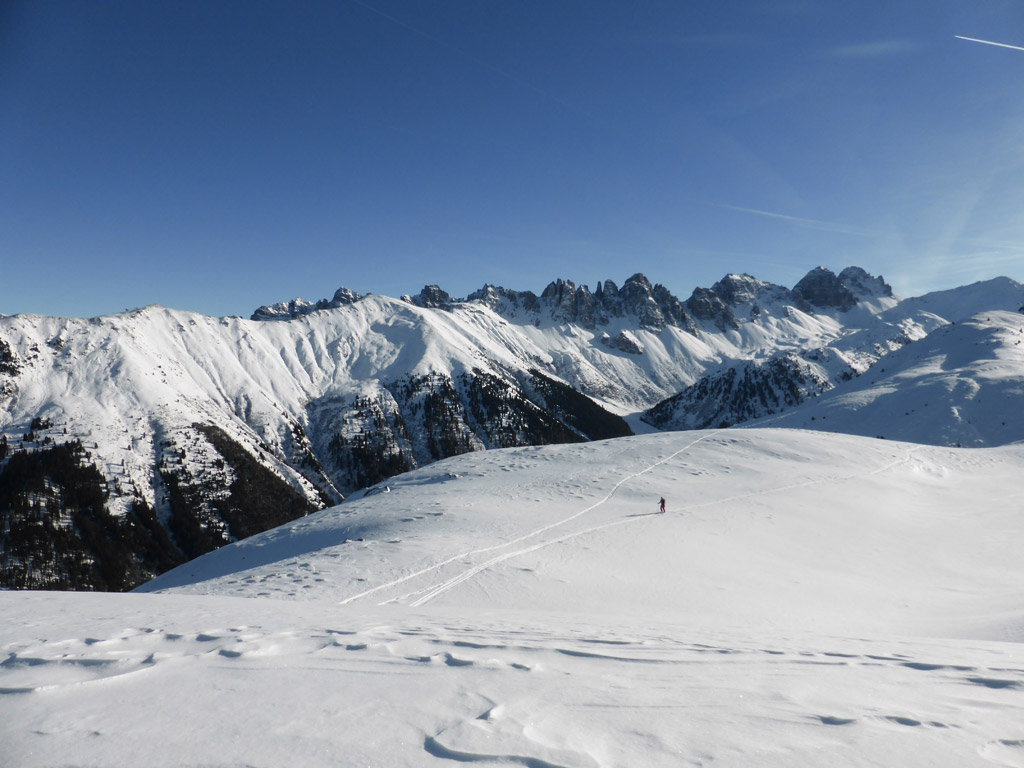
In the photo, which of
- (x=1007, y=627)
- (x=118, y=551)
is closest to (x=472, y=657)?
(x=1007, y=627)

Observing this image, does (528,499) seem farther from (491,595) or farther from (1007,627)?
(1007,627)

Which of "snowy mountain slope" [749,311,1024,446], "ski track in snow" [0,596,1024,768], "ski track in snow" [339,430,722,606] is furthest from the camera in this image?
A: "snowy mountain slope" [749,311,1024,446]

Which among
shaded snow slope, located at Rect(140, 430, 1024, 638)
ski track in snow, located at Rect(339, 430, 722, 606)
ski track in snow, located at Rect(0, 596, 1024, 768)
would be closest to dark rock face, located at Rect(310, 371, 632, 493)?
shaded snow slope, located at Rect(140, 430, 1024, 638)

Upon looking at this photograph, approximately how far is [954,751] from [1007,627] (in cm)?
1063

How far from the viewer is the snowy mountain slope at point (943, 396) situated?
60750mm

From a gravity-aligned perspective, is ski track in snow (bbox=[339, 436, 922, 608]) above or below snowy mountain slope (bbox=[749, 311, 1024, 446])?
below

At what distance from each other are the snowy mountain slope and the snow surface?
166 feet

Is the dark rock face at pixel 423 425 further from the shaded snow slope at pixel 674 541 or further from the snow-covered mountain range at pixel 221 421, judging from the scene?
the shaded snow slope at pixel 674 541

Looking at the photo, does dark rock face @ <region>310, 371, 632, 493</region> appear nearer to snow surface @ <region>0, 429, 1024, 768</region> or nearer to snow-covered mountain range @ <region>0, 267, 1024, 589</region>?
snow-covered mountain range @ <region>0, 267, 1024, 589</region>

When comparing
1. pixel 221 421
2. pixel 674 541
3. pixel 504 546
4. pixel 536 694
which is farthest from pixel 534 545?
pixel 221 421

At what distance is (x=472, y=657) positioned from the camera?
5.79 m

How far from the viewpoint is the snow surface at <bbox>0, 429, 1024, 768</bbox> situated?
12.1 ft

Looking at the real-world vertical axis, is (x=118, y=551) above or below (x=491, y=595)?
below

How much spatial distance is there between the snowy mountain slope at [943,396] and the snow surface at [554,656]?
50.7 meters
